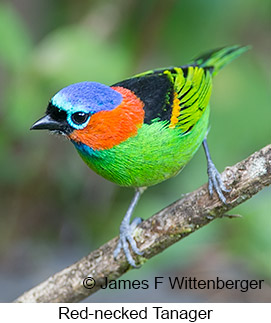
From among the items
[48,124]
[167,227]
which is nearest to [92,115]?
[48,124]

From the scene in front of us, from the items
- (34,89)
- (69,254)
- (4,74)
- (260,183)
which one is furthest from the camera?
(4,74)

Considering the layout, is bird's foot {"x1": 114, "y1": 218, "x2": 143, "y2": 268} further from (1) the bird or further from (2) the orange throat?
(2) the orange throat

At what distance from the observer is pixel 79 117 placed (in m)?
2.66

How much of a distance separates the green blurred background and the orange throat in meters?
0.91

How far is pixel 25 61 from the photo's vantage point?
373cm

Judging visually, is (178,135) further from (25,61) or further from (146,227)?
(25,61)

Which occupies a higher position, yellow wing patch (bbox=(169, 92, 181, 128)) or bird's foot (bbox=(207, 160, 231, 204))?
yellow wing patch (bbox=(169, 92, 181, 128))

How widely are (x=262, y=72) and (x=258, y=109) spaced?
32 centimetres

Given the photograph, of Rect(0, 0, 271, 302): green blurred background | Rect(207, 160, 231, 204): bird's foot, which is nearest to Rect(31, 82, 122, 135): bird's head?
Rect(207, 160, 231, 204): bird's foot

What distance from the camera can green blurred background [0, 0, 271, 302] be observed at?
3.65 m

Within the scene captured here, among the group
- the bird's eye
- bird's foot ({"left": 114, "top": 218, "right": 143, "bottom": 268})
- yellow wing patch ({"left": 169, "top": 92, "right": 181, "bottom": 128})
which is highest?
yellow wing patch ({"left": 169, "top": 92, "right": 181, "bottom": 128})

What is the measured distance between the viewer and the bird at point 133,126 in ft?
8.70

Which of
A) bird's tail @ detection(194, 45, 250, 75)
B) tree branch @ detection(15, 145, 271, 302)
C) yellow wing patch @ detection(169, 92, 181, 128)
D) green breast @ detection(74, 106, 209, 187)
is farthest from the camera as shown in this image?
bird's tail @ detection(194, 45, 250, 75)
